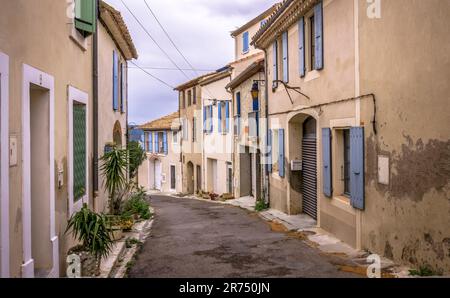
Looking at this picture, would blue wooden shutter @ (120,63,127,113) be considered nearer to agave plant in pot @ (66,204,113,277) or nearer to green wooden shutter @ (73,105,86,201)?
green wooden shutter @ (73,105,86,201)

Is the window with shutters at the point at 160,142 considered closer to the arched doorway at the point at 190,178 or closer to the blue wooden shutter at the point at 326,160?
the arched doorway at the point at 190,178

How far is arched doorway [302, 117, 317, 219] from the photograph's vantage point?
12.4 metres

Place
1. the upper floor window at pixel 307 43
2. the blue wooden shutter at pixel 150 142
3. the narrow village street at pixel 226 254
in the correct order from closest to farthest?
the narrow village street at pixel 226 254
the upper floor window at pixel 307 43
the blue wooden shutter at pixel 150 142

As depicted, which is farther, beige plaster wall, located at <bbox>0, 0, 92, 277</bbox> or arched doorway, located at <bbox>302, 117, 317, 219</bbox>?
arched doorway, located at <bbox>302, 117, 317, 219</bbox>

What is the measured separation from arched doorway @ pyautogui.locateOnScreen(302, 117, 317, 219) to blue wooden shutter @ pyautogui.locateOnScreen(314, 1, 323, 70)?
91.1 inches

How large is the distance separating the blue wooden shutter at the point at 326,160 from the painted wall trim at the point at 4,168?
709 cm

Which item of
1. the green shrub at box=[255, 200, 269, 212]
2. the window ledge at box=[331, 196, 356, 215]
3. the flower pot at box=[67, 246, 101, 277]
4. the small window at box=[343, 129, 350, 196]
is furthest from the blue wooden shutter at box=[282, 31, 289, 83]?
the flower pot at box=[67, 246, 101, 277]

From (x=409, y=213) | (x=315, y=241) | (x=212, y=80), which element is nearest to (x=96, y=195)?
(x=315, y=241)

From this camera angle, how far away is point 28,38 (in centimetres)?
522

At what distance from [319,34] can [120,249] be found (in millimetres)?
6097

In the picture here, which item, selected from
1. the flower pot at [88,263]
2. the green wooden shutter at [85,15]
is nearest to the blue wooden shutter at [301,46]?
the green wooden shutter at [85,15]

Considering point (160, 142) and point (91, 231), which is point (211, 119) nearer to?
point (160, 142)

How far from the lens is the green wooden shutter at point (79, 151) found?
307 inches

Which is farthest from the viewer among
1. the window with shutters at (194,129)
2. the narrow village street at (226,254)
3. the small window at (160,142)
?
the small window at (160,142)
